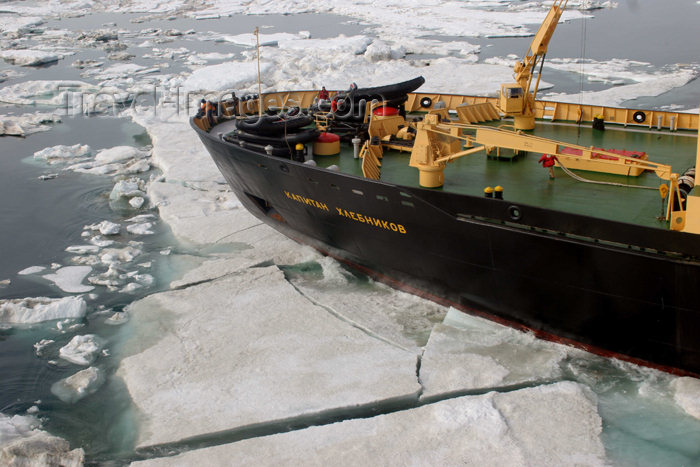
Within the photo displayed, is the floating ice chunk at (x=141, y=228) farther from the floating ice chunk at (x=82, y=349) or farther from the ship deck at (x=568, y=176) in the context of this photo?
the floating ice chunk at (x=82, y=349)

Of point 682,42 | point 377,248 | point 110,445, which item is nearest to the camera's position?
point 110,445

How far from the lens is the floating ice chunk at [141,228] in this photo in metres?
13.0

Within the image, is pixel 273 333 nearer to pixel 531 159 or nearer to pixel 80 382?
pixel 80 382

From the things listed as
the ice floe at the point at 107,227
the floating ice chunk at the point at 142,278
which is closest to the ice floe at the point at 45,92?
the ice floe at the point at 107,227

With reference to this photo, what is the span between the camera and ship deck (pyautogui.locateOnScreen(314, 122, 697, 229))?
867cm

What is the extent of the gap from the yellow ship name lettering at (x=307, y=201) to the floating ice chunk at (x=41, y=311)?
396 centimetres

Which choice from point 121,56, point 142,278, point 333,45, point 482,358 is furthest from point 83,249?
point 121,56

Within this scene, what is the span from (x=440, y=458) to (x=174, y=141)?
15.0 meters

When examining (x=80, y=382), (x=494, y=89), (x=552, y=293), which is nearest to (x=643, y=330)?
(x=552, y=293)

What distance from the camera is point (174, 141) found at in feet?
62.4

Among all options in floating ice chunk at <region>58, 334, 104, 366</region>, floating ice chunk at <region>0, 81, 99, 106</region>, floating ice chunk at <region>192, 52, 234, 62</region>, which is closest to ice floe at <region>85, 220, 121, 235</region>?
floating ice chunk at <region>58, 334, 104, 366</region>

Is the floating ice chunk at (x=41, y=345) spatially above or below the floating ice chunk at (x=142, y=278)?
below

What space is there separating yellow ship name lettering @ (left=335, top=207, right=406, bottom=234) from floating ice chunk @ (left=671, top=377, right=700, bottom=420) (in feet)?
13.8

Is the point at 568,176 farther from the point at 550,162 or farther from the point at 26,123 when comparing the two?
the point at 26,123
